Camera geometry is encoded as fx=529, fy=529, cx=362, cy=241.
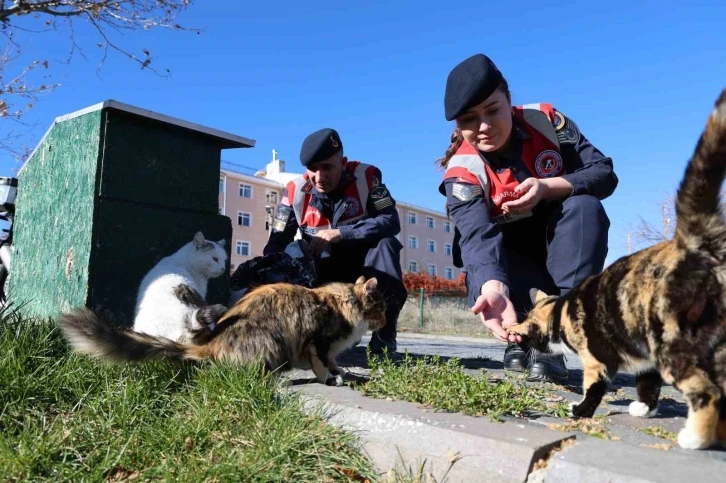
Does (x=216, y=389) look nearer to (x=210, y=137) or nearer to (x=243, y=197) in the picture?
(x=210, y=137)

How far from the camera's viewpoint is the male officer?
4742 millimetres

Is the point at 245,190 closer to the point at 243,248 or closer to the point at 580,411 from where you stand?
the point at 243,248

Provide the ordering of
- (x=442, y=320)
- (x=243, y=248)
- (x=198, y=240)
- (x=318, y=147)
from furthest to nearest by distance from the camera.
→ 1. (x=243, y=248)
2. (x=442, y=320)
3. (x=318, y=147)
4. (x=198, y=240)

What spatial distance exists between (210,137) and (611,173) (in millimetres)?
3069

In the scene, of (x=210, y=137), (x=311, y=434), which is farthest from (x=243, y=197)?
(x=311, y=434)

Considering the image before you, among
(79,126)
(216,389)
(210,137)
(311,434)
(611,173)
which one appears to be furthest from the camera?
(210,137)

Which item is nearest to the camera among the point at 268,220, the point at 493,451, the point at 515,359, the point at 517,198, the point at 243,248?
the point at 493,451

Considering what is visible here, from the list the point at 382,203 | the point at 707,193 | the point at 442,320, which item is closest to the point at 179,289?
the point at 382,203

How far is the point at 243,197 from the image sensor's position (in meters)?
41.7

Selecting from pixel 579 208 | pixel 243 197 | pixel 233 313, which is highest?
pixel 243 197

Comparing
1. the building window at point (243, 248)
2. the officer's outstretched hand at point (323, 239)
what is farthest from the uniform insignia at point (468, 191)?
the building window at point (243, 248)

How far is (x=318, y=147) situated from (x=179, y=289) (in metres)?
1.82

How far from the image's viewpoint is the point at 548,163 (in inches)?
148

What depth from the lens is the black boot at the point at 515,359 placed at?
12.5 ft
